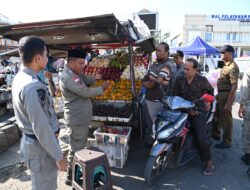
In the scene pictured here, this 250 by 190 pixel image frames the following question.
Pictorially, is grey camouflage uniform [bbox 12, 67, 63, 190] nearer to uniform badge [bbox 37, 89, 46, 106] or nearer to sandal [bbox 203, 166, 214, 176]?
uniform badge [bbox 37, 89, 46, 106]

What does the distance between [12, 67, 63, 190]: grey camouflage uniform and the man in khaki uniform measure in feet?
11.7

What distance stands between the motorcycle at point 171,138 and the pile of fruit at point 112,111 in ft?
2.18

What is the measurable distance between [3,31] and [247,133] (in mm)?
4368

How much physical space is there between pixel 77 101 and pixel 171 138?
1488 millimetres

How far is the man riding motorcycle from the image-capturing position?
152 inches

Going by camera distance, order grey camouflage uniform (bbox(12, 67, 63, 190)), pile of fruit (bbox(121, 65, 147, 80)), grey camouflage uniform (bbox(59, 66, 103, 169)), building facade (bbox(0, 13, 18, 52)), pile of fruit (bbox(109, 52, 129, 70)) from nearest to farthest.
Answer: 1. grey camouflage uniform (bbox(12, 67, 63, 190))
2. grey camouflage uniform (bbox(59, 66, 103, 169))
3. pile of fruit (bbox(121, 65, 147, 80))
4. pile of fruit (bbox(109, 52, 129, 70))
5. building facade (bbox(0, 13, 18, 52))

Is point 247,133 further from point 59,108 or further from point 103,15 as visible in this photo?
point 59,108

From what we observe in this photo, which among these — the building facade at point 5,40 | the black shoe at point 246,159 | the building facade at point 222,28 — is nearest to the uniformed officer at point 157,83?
the black shoe at point 246,159

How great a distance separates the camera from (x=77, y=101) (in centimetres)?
348

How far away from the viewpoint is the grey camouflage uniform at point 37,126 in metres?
1.96

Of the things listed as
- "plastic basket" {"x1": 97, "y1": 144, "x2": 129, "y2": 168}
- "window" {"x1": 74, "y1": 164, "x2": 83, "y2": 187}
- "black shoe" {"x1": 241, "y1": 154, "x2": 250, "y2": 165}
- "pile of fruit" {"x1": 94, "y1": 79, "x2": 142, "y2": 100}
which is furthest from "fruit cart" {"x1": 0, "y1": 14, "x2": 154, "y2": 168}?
"black shoe" {"x1": 241, "y1": 154, "x2": 250, "y2": 165}

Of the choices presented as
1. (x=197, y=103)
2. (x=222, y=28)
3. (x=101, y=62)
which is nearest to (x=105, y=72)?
(x=101, y=62)

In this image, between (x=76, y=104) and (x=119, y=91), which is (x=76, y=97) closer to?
(x=76, y=104)

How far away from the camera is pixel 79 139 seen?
142 inches
